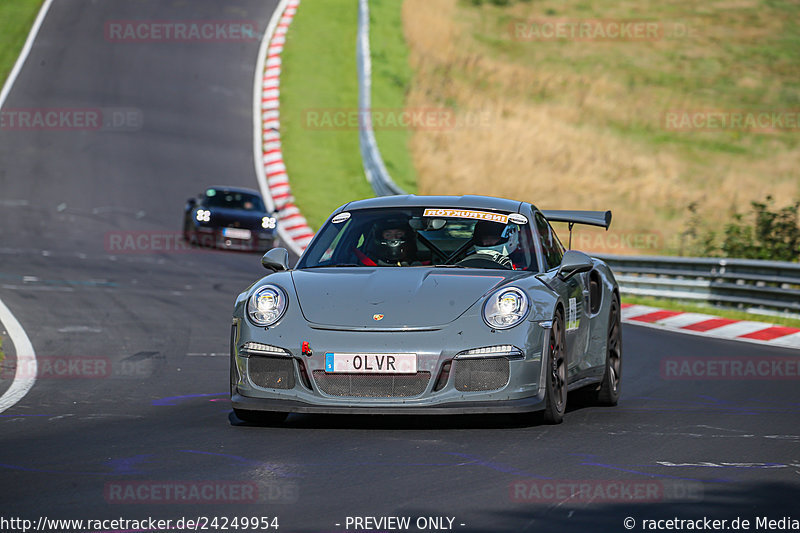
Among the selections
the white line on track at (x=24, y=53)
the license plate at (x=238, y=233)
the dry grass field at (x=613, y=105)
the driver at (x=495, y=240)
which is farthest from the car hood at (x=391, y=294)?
the white line on track at (x=24, y=53)

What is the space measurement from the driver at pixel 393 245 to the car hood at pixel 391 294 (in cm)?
33

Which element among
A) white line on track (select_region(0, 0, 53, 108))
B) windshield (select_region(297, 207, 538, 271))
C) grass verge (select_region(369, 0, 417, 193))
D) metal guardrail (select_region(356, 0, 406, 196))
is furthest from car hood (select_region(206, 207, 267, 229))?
windshield (select_region(297, 207, 538, 271))

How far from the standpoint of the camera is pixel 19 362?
430 inches

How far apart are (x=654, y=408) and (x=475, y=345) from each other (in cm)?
222

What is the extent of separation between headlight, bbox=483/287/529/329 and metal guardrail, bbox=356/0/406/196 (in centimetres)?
1789

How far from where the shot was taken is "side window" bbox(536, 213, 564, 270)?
8805 millimetres

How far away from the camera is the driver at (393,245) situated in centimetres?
857

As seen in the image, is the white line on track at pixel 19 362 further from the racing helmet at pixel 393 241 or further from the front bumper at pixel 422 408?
the racing helmet at pixel 393 241

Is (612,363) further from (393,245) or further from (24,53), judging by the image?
(24,53)

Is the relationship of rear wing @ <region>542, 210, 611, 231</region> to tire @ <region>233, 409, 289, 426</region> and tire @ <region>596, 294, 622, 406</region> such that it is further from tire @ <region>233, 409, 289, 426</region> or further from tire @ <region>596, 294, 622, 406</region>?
tire @ <region>233, 409, 289, 426</region>

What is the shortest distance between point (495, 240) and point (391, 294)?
1162mm

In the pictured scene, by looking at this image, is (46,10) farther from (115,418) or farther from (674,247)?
(115,418)

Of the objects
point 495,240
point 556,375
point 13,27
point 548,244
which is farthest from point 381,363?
point 13,27

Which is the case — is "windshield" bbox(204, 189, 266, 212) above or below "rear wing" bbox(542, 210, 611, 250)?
below
